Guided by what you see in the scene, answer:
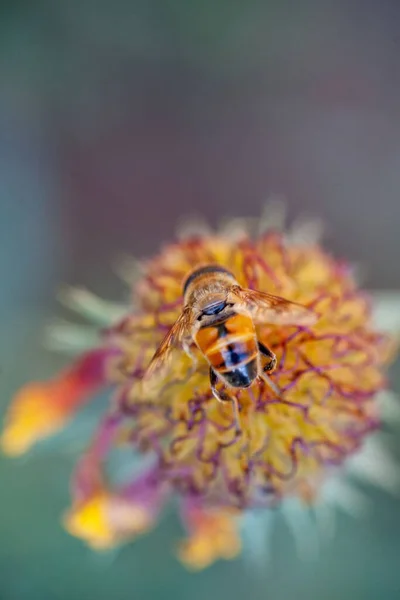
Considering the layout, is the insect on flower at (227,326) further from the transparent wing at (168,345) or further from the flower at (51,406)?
the flower at (51,406)

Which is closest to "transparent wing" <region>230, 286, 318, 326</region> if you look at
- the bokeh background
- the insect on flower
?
the insect on flower

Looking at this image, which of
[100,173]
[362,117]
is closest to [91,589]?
[100,173]

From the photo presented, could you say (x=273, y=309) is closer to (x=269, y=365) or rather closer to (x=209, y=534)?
(x=269, y=365)

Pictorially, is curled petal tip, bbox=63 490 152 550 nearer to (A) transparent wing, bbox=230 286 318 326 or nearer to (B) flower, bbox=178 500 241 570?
(B) flower, bbox=178 500 241 570

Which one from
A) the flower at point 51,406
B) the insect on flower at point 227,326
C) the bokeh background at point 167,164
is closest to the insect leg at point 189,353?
the insect on flower at point 227,326

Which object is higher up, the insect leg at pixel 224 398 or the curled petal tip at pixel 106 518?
the insect leg at pixel 224 398

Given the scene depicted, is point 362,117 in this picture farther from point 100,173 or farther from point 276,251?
point 276,251
